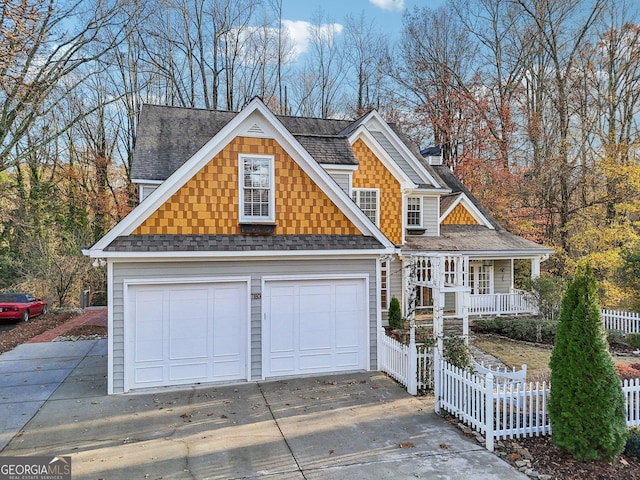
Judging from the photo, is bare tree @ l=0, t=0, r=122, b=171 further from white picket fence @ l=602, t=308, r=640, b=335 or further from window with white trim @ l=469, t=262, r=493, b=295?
white picket fence @ l=602, t=308, r=640, b=335

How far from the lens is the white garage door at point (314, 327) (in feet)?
31.4

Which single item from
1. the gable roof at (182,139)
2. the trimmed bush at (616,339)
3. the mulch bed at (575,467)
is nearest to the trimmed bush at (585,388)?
the mulch bed at (575,467)

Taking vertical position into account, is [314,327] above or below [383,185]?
below

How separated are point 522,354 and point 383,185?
7741mm

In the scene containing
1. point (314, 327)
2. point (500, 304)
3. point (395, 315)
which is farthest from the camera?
point (500, 304)

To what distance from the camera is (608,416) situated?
223 inches

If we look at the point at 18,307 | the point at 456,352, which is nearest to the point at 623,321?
the point at 456,352

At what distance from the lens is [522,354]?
12.4m

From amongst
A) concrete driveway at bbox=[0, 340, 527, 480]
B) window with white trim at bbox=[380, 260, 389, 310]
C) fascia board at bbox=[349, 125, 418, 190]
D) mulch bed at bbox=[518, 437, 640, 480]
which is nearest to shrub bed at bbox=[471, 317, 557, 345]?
window with white trim at bbox=[380, 260, 389, 310]

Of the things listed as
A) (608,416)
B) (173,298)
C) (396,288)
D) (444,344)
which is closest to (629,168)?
(396,288)

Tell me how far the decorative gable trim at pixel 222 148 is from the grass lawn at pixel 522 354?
4.75m

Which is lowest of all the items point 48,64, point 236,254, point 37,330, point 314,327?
point 37,330

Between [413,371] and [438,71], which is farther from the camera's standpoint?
[438,71]

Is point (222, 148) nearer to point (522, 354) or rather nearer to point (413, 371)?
point (413, 371)
